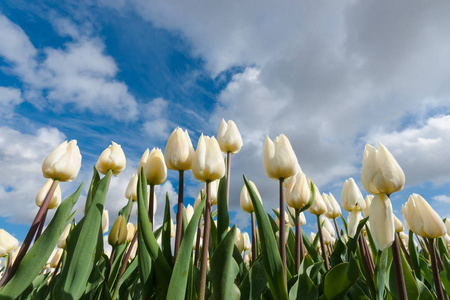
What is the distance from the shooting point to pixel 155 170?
215 cm

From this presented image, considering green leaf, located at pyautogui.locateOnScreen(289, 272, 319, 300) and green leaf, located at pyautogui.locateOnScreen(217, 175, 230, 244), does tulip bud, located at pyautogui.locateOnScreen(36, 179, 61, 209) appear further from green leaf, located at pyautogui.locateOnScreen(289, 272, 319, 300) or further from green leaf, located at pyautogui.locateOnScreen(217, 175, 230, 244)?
green leaf, located at pyautogui.locateOnScreen(289, 272, 319, 300)

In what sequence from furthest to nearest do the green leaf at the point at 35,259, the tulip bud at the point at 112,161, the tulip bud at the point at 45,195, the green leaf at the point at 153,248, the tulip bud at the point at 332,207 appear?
1. the tulip bud at the point at 332,207
2. the tulip bud at the point at 45,195
3. the tulip bud at the point at 112,161
4. the green leaf at the point at 35,259
5. the green leaf at the point at 153,248

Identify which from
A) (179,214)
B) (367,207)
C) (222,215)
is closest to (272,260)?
(222,215)

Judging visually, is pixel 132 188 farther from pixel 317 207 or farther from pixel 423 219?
pixel 423 219

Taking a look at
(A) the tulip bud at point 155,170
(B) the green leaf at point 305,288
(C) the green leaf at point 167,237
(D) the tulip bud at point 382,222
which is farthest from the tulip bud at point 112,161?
(D) the tulip bud at point 382,222

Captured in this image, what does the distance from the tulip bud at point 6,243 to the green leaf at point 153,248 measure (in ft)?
6.84

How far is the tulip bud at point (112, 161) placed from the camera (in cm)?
262

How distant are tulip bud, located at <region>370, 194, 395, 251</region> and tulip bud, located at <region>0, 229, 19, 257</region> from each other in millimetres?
3231

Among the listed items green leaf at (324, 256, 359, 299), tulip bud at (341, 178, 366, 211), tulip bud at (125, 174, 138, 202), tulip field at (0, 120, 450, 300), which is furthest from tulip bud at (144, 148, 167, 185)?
tulip bud at (341, 178, 366, 211)

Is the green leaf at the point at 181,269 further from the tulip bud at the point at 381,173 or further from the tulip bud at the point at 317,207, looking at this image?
the tulip bud at the point at 317,207

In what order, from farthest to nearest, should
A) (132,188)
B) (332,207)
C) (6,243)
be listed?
(332,207)
(132,188)
(6,243)

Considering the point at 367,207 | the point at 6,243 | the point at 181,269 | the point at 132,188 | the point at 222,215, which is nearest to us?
the point at 181,269

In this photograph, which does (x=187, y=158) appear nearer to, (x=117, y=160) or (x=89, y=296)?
(x=117, y=160)

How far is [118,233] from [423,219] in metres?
2.30
